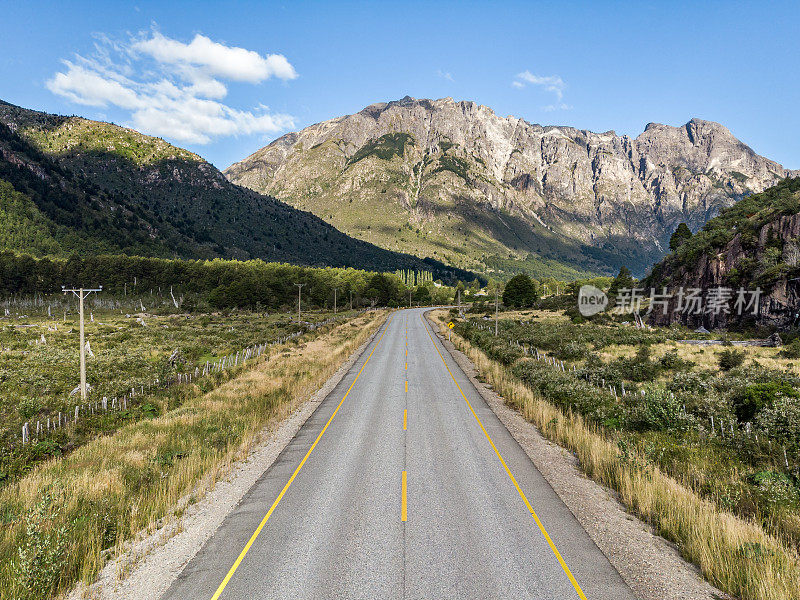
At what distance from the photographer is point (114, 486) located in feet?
36.3

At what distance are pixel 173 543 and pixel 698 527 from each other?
12571 mm

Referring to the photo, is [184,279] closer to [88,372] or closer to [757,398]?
[88,372]

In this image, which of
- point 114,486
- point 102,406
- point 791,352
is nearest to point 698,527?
point 114,486

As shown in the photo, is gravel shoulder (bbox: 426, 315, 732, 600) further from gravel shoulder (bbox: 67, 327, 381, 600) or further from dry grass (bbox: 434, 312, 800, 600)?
gravel shoulder (bbox: 67, 327, 381, 600)

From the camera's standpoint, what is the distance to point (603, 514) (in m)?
10.5

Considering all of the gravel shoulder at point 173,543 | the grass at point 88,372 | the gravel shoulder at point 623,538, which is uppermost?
the gravel shoulder at point 623,538

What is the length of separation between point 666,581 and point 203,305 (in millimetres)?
111539

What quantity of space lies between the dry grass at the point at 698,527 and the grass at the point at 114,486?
12.9m

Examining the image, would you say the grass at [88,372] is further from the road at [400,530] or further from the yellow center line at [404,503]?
the yellow center line at [404,503]

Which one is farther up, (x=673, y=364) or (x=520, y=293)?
(x=520, y=293)

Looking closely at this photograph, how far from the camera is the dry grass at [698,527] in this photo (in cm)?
739

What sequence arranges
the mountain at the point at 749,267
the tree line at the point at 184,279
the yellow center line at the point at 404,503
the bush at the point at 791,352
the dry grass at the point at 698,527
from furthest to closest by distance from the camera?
the tree line at the point at 184,279, the mountain at the point at 749,267, the bush at the point at 791,352, the yellow center line at the point at 404,503, the dry grass at the point at 698,527

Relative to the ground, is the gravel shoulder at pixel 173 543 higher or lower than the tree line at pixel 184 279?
lower

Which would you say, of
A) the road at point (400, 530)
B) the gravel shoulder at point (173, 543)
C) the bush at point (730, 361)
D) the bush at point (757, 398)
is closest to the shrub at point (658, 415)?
the bush at point (757, 398)
